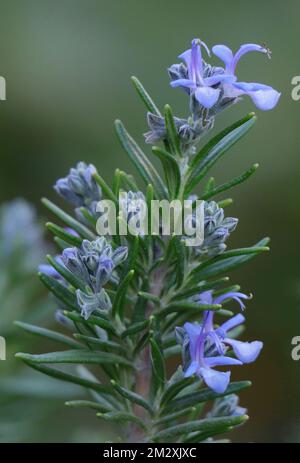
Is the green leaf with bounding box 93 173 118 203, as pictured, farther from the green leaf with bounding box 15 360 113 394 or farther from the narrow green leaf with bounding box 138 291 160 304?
the green leaf with bounding box 15 360 113 394

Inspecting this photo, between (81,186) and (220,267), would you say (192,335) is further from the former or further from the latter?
(81,186)

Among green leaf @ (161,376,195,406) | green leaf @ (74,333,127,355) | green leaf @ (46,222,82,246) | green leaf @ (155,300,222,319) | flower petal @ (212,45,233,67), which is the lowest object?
green leaf @ (161,376,195,406)

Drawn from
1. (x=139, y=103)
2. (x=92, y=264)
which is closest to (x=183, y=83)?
(x=92, y=264)

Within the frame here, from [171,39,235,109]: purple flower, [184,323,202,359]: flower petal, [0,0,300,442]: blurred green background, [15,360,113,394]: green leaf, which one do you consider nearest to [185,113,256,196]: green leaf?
[171,39,235,109]: purple flower

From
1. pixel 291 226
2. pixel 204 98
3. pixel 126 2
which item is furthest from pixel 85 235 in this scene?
pixel 126 2

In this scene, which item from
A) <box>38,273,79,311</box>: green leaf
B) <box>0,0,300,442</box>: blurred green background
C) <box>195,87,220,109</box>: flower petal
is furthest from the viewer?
<box>0,0,300,442</box>: blurred green background

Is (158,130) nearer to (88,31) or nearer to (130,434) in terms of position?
(130,434)
